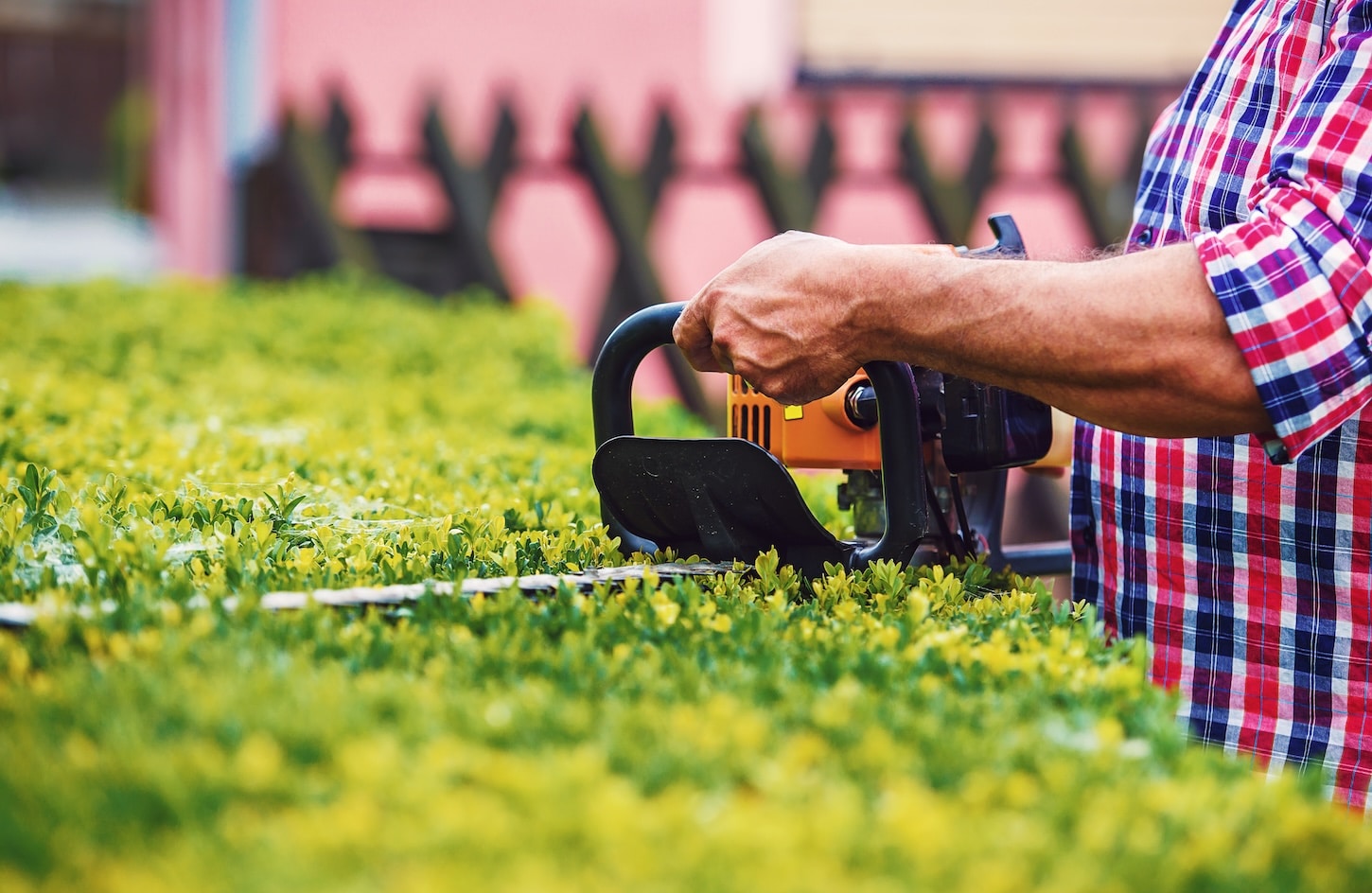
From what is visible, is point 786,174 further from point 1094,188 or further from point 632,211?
point 1094,188

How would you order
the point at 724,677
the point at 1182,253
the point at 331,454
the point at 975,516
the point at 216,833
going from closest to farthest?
the point at 216,833 < the point at 724,677 < the point at 1182,253 < the point at 975,516 < the point at 331,454

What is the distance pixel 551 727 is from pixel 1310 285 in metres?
1.04

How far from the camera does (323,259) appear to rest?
23.0 feet

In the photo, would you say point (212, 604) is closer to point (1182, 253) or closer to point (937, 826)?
point (937, 826)

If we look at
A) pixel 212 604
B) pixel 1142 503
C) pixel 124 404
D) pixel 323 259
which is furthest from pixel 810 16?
pixel 212 604

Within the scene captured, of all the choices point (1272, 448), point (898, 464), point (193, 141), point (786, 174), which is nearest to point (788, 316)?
point (898, 464)

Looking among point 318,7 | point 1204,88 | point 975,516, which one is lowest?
point 975,516

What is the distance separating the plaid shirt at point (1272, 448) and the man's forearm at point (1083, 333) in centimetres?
4

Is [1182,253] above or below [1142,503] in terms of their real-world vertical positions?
above

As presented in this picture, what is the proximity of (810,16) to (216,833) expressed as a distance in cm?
912

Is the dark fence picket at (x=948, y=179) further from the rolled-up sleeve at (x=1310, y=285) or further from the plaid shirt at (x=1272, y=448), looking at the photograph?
the rolled-up sleeve at (x=1310, y=285)

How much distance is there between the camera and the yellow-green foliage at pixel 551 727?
931 mm

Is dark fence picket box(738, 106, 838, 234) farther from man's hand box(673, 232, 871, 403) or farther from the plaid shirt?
man's hand box(673, 232, 871, 403)

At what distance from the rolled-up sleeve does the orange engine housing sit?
0.55 metres
